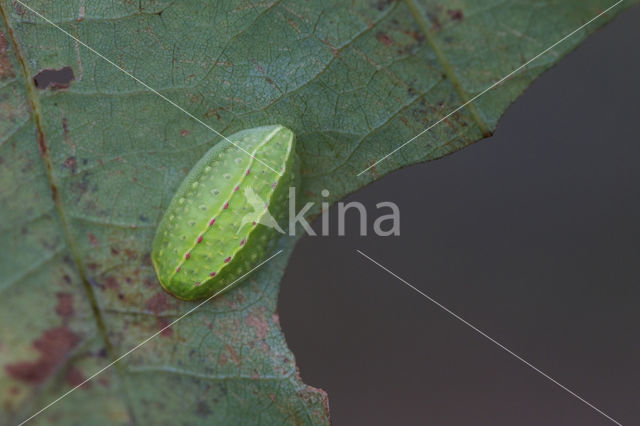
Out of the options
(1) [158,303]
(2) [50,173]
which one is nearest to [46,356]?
(1) [158,303]

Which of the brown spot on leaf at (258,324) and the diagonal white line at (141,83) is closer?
the diagonal white line at (141,83)

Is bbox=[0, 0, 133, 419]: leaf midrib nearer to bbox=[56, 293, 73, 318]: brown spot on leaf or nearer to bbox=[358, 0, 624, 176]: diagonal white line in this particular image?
bbox=[56, 293, 73, 318]: brown spot on leaf

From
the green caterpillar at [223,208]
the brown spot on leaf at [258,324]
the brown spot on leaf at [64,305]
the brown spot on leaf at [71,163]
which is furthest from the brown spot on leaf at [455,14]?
the brown spot on leaf at [64,305]

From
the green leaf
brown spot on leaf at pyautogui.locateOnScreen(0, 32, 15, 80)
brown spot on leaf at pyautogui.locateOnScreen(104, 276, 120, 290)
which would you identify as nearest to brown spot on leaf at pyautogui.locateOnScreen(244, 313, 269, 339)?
the green leaf

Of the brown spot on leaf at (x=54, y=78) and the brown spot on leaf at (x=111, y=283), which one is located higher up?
the brown spot on leaf at (x=54, y=78)

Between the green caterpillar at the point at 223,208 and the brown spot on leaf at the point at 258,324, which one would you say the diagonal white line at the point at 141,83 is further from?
the brown spot on leaf at the point at 258,324

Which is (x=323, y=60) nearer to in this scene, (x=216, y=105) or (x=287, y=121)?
(x=287, y=121)

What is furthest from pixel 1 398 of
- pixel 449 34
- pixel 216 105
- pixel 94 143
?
pixel 449 34
